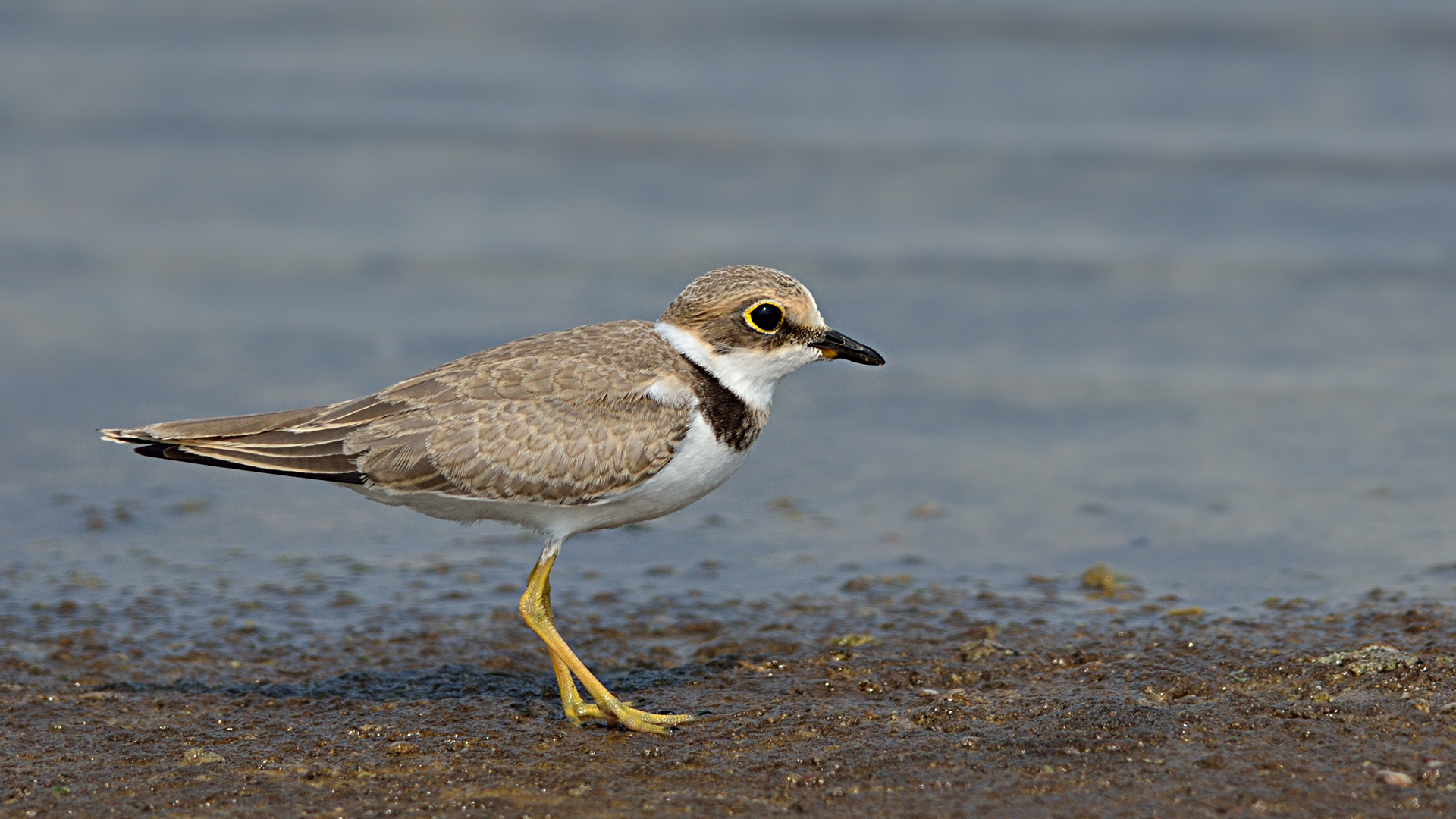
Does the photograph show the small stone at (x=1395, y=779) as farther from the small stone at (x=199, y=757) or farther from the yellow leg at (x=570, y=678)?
the small stone at (x=199, y=757)

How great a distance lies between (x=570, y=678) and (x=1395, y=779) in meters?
3.08

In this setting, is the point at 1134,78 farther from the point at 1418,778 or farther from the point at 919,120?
the point at 1418,778

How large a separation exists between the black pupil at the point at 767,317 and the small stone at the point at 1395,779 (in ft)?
9.35

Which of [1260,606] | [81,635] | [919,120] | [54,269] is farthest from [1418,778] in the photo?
[54,269]

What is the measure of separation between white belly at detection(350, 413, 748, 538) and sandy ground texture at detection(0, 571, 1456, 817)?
722 mm

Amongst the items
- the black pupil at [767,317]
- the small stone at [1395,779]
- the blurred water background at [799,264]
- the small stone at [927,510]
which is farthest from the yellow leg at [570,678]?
the small stone at [927,510]

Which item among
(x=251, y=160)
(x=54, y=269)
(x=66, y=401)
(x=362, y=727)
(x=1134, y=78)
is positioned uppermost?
(x=1134, y=78)

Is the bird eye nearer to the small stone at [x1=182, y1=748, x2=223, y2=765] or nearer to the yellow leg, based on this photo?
the yellow leg

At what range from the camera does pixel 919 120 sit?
45.4 feet

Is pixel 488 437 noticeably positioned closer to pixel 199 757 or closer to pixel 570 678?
pixel 570 678

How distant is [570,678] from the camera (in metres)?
6.45

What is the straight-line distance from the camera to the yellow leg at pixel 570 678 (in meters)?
6.11

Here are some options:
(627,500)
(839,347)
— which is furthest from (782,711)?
(839,347)

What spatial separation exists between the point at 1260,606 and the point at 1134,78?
26.4 ft
